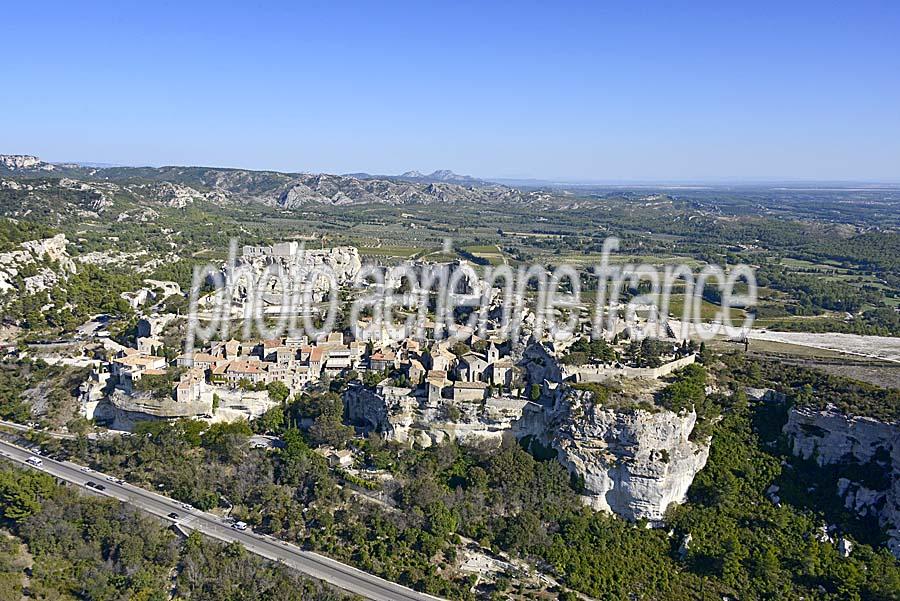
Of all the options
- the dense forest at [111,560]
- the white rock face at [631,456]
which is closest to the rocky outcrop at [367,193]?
the dense forest at [111,560]

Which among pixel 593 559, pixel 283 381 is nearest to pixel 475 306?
pixel 283 381

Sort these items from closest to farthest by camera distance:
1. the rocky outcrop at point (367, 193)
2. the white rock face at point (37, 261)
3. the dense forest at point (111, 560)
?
1. the dense forest at point (111, 560)
2. the white rock face at point (37, 261)
3. the rocky outcrop at point (367, 193)

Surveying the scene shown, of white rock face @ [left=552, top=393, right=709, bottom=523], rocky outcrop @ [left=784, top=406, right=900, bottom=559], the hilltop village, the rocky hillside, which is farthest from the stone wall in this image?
the rocky hillside

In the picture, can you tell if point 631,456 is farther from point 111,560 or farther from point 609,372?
point 111,560

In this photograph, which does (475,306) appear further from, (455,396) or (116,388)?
(116,388)

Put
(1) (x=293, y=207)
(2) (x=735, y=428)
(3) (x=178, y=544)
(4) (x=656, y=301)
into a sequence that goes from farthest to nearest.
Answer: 1. (1) (x=293, y=207)
2. (4) (x=656, y=301)
3. (2) (x=735, y=428)
4. (3) (x=178, y=544)

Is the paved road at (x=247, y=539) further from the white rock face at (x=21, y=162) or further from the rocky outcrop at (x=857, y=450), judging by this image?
the white rock face at (x=21, y=162)

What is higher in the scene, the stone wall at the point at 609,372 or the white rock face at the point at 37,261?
the white rock face at the point at 37,261

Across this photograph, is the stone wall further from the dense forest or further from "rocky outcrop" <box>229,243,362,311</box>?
"rocky outcrop" <box>229,243,362,311</box>
